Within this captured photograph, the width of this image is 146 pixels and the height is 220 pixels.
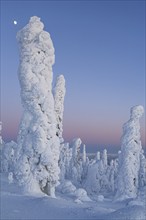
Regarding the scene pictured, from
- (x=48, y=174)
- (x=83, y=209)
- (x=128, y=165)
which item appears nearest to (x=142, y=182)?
(x=128, y=165)

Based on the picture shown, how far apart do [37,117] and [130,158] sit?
2382 centimetres

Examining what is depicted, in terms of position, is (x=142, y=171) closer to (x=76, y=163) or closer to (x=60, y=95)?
(x=76, y=163)

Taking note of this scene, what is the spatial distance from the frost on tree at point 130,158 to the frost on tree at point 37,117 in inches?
859

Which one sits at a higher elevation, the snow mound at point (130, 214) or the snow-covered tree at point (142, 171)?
the snow-covered tree at point (142, 171)

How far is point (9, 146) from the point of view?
84.2 m

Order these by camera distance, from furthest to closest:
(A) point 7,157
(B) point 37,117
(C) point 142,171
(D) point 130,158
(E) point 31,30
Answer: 1. (A) point 7,157
2. (C) point 142,171
3. (D) point 130,158
4. (E) point 31,30
5. (B) point 37,117

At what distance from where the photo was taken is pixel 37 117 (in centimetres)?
2748

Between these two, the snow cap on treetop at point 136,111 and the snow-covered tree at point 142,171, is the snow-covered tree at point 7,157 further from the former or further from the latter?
the snow cap on treetop at point 136,111

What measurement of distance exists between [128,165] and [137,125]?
16.7 feet

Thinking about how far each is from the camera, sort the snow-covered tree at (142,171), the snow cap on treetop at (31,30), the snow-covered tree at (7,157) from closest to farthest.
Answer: the snow cap on treetop at (31,30) → the snow-covered tree at (142,171) → the snow-covered tree at (7,157)

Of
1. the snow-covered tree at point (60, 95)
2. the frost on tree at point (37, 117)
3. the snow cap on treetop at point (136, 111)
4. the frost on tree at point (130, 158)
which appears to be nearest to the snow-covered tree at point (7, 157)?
the snow-covered tree at point (60, 95)

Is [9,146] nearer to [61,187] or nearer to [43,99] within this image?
[61,187]

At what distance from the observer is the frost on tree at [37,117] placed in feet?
89.7

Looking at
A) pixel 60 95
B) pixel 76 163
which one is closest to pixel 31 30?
pixel 60 95
